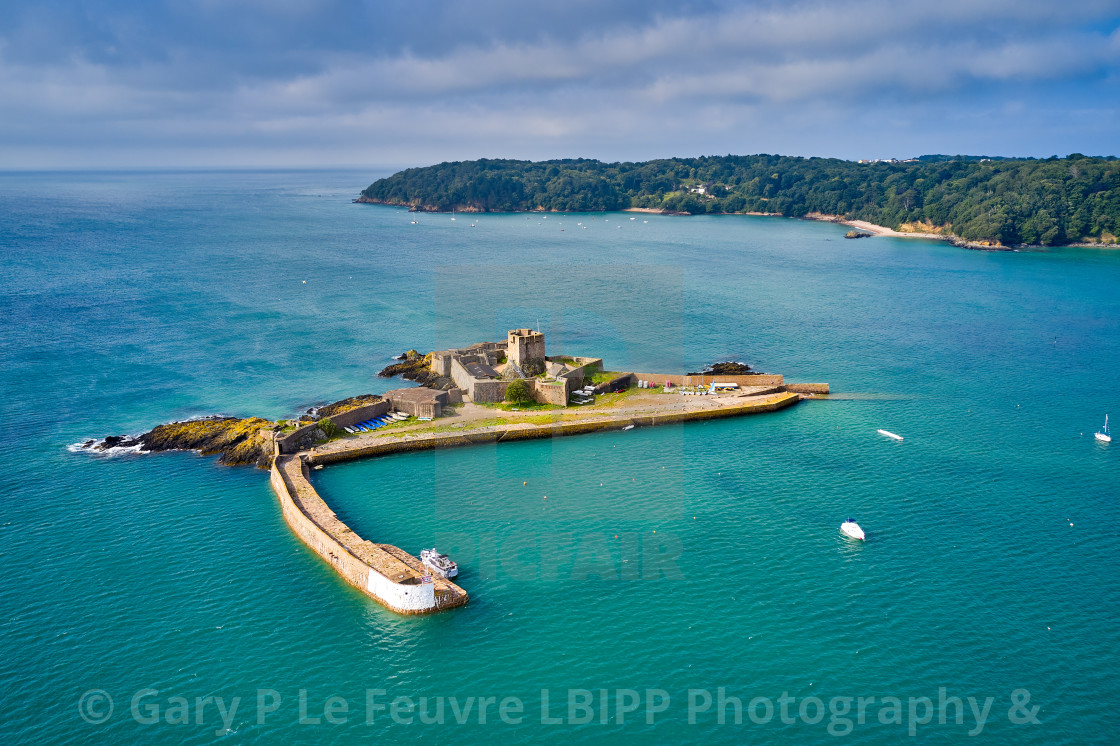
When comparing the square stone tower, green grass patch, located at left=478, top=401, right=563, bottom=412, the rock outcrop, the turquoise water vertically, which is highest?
the square stone tower

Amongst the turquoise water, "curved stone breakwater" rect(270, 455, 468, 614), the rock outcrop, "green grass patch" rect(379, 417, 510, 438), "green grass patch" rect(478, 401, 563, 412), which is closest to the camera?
the turquoise water

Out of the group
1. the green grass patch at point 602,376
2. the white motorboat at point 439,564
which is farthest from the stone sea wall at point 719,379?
the white motorboat at point 439,564

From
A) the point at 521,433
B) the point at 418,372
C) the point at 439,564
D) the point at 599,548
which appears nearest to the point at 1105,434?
the point at 599,548

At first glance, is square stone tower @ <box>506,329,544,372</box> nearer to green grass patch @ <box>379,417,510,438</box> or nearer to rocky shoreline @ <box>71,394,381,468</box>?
green grass patch @ <box>379,417,510,438</box>

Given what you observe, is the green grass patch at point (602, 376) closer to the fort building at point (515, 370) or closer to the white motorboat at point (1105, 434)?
the fort building at point (515, 370)

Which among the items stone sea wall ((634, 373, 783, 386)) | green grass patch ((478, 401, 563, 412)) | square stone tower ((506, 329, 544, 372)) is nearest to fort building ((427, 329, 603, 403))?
square stone tower ((506, 329, 544, 372))

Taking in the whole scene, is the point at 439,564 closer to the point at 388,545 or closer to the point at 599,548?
the point at 388,545
